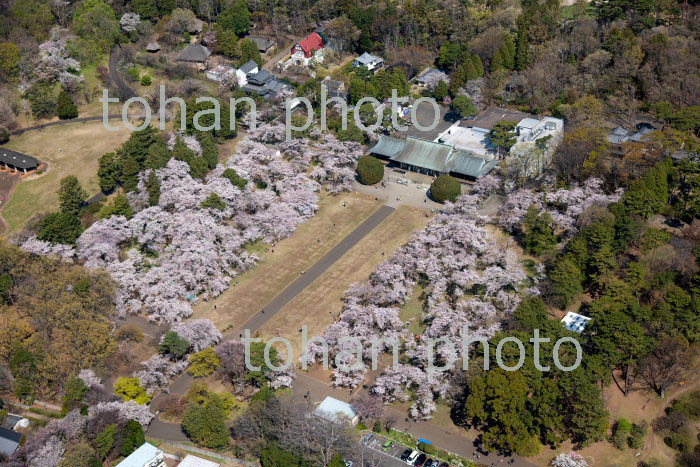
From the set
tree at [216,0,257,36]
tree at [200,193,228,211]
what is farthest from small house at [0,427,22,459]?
tree at [216,0,257,36]

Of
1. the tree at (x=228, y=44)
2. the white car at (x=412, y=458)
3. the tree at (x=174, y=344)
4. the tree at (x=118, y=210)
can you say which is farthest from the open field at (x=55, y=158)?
the white car at (x=412, y=458)

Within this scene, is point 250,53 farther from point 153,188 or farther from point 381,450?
point 381,450

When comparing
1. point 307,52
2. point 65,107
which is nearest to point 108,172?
point 65,107

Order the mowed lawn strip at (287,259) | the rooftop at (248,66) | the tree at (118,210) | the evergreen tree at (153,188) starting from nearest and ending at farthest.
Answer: the mowed lawn strip at (287,259), the tree at (118,210), the evergreen tree at (153,188), the rooftop at (248,66)

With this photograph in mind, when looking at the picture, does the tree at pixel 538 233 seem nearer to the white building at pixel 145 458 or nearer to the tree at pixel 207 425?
the tree at pixel 207 425

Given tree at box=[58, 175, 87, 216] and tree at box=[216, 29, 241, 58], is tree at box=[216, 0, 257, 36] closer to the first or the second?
tree at box=[216, 29, 241, 58]

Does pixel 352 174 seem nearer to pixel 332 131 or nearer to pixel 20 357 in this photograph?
pixel 332 131

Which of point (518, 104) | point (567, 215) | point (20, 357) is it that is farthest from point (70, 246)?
point (518, 104)
